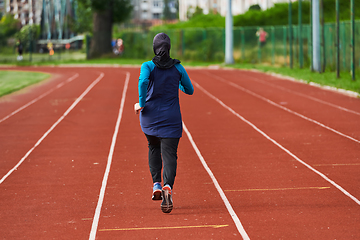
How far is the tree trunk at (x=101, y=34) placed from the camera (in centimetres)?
4931

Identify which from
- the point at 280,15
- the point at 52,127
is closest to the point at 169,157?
the point at 52,127

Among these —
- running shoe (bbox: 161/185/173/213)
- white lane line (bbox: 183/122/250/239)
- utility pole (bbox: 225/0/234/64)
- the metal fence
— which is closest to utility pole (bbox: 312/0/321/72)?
the metal fence

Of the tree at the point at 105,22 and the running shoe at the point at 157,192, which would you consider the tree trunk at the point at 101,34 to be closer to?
the tree at the point at 105,22

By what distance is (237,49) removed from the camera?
40.2 metres

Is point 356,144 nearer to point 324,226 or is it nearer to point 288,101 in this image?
point 324,226

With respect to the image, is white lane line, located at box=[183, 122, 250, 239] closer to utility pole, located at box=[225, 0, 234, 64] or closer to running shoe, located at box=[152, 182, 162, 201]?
running shoe, located at box=[152, 182, 162, 201]

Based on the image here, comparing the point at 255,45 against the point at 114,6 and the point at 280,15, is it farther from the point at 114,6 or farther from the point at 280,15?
the point at 114,6

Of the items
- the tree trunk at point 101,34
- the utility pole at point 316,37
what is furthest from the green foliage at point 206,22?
the utility pole at point 316,37

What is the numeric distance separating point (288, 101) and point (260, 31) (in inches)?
813

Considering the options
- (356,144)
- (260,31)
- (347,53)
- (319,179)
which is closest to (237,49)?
(260,31)

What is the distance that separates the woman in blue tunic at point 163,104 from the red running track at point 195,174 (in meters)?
0.42

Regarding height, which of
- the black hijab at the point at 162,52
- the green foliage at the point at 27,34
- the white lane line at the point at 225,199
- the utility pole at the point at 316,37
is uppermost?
the green foliage at the point at 27,34

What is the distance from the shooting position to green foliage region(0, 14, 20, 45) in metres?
51.9

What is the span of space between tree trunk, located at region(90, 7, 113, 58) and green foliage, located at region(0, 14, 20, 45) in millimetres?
7611
